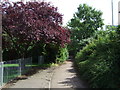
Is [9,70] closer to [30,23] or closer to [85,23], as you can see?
[30,23]

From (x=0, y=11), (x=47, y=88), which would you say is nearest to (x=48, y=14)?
(x=0, y=11)

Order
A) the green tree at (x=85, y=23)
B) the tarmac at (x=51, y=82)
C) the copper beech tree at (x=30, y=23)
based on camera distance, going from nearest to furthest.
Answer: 1. the tarmac at (x=51, y=82)
2. the copper beech tree at (x=30, y=23)
3. the green tree at (x=85, y=23)

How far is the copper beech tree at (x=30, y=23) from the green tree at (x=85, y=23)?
63.4ft

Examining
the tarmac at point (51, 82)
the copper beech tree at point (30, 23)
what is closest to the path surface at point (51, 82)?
the tarmac at point (51, 82)

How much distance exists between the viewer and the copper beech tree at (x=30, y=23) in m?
12.4

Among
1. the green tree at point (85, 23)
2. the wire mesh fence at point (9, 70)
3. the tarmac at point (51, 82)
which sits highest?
the green tree at point (85, 23)

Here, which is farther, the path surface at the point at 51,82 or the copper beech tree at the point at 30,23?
the copper beech tree at the point at 30,23

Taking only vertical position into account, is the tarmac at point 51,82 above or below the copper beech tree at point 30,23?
below

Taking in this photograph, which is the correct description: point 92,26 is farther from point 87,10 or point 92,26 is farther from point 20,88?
point 20,88

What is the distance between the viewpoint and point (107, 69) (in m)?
6.77

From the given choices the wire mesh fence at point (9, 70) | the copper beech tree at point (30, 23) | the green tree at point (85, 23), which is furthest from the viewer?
the green tree at point (85, 23)

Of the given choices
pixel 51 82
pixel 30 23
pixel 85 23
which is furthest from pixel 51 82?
pixel 85 23

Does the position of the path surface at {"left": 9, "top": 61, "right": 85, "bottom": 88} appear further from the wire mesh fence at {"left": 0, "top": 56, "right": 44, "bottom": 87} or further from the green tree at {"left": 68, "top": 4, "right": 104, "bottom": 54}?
the green tree at {"left": 68, "top": 4, "right": 104, "bottom": 54}

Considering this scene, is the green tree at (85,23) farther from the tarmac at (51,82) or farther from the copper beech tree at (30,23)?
the tarmac at (51,82)
